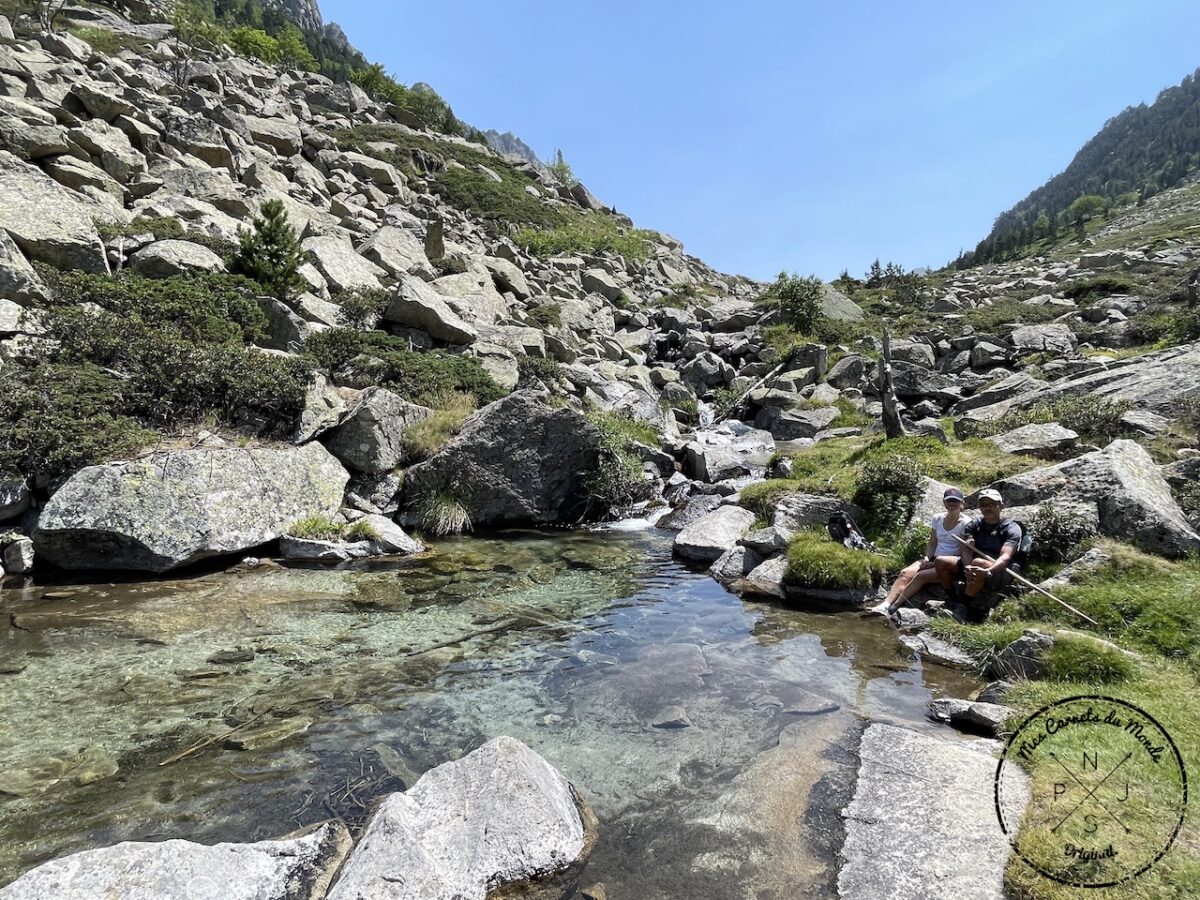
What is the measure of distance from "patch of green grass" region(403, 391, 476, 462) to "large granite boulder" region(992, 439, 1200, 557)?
44.0ft

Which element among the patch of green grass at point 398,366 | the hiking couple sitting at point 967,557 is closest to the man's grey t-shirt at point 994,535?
the hiking couple sitting at point 967,557

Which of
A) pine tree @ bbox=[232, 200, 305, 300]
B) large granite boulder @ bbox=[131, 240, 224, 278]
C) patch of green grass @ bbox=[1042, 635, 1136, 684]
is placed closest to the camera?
patch of green grass @ bbox=[1042, 635, 1136, 684]

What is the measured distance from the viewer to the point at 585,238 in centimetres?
6122

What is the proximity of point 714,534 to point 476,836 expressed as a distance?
35.3 feet

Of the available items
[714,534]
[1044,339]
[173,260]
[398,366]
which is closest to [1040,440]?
[714,534]

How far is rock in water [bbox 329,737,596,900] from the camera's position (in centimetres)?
405

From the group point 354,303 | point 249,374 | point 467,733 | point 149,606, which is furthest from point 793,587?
point 354,303

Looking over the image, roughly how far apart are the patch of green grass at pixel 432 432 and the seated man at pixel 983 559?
40.3 feet

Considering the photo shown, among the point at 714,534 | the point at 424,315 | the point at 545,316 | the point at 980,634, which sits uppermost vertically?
the point at 545,316

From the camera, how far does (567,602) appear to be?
449 inches

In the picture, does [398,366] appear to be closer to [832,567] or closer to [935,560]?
[832,567]

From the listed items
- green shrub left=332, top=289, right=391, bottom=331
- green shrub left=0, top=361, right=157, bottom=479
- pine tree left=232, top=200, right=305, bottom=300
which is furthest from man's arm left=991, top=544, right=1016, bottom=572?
pine tree left=232, top=200, right=305, bottom=300

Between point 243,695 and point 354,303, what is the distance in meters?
18.6

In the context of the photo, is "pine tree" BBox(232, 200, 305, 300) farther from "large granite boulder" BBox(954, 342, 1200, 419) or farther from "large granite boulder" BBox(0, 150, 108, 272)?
"large granite boulder" BBox(954, 342, 1200, 419)
